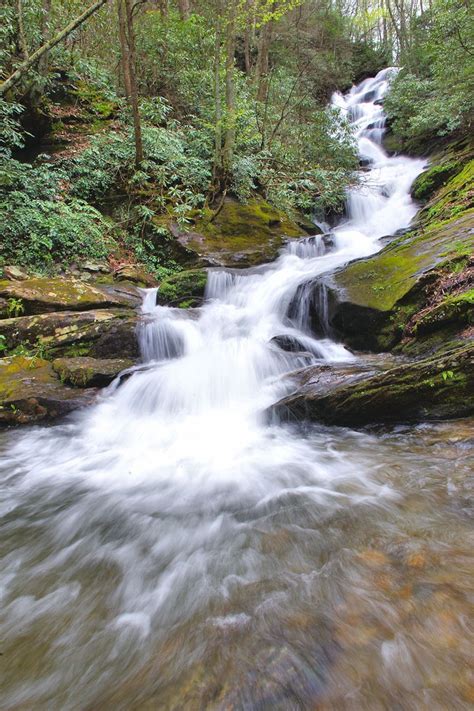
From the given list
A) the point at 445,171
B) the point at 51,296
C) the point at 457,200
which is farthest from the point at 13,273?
the point at 445,171

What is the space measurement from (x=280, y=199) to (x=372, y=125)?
1096 cm

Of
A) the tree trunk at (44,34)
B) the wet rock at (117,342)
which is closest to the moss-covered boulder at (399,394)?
the wet rock at (117,342)

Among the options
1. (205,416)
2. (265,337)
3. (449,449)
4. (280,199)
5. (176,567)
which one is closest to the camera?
(176,567)

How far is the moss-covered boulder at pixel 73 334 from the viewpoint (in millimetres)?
6125

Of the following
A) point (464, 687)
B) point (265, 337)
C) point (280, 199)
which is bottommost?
point (464, 687)

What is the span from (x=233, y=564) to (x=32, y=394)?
4.06 meters

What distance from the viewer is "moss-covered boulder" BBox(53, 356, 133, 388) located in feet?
18.4

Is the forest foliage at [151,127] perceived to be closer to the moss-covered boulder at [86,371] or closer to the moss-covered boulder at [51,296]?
the moss-covered boulder at [51,296]

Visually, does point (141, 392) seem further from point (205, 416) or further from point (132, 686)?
point (132, 686)

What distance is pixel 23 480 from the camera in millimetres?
3805

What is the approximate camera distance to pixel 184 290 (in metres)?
8.62

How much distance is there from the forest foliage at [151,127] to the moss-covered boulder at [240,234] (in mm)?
437

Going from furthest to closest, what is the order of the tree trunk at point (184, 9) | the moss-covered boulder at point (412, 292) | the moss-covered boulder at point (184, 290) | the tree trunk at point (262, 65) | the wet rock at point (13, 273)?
the tree trunk at point (184, 9) < the tree trunk at point (262, 65) < the moss-covered boulder at point (184, 290) < the wet rock at point (13, 273) < the moss-covered boulder at point (412, 292)

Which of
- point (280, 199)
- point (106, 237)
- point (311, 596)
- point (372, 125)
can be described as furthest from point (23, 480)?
point (372, 125)
